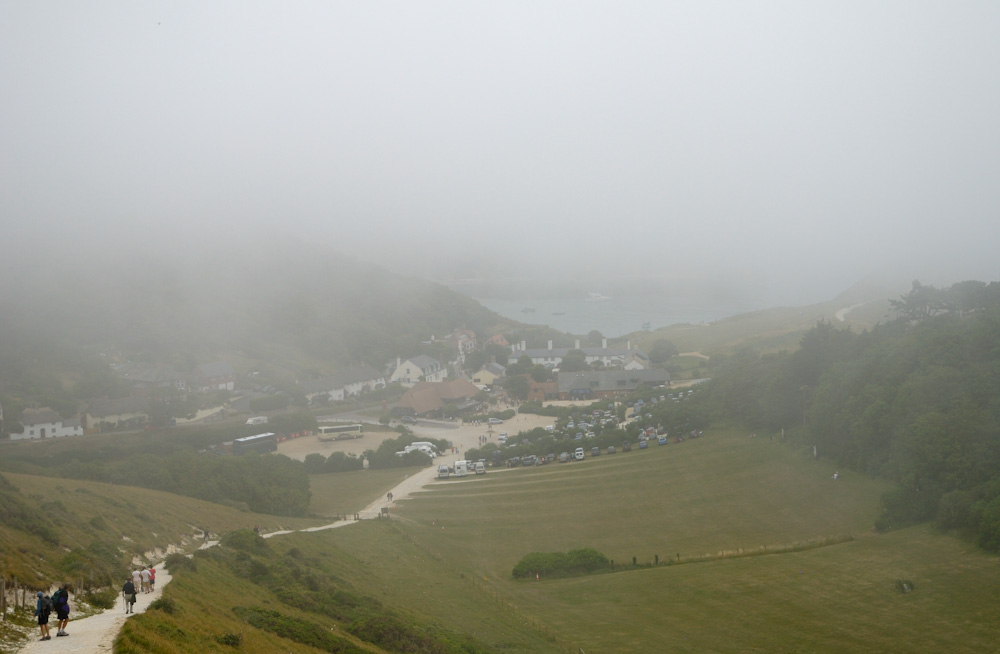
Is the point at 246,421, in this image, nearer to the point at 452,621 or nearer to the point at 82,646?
the point at 452,621

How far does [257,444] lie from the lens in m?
33.5

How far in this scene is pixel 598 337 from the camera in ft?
227

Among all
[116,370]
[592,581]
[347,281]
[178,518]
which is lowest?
[592,581]

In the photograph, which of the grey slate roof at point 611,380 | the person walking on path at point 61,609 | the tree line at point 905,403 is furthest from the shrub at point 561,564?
the grey slate roof at point 611,380

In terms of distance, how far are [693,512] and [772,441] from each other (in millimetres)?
6746

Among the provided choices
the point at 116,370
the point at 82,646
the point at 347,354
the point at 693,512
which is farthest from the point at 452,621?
the point at 347,354

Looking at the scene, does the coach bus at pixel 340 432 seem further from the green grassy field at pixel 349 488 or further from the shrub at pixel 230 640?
the shrub at pixel 230 640

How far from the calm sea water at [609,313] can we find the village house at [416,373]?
989 inches

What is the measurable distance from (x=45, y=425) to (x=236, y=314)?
37496mm

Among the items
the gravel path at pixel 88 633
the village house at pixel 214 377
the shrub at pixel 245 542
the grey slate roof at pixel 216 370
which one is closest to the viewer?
the gravel path at pixel 88 633

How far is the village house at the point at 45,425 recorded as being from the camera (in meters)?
36.6

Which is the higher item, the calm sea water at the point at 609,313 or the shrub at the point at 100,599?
the calm sea water at the point at 609,313

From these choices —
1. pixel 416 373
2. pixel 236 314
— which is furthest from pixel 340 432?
pixel 236 314

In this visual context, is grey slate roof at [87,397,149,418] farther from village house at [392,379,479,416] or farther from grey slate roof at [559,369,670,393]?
grey slate roof at [559,369,670,393]
